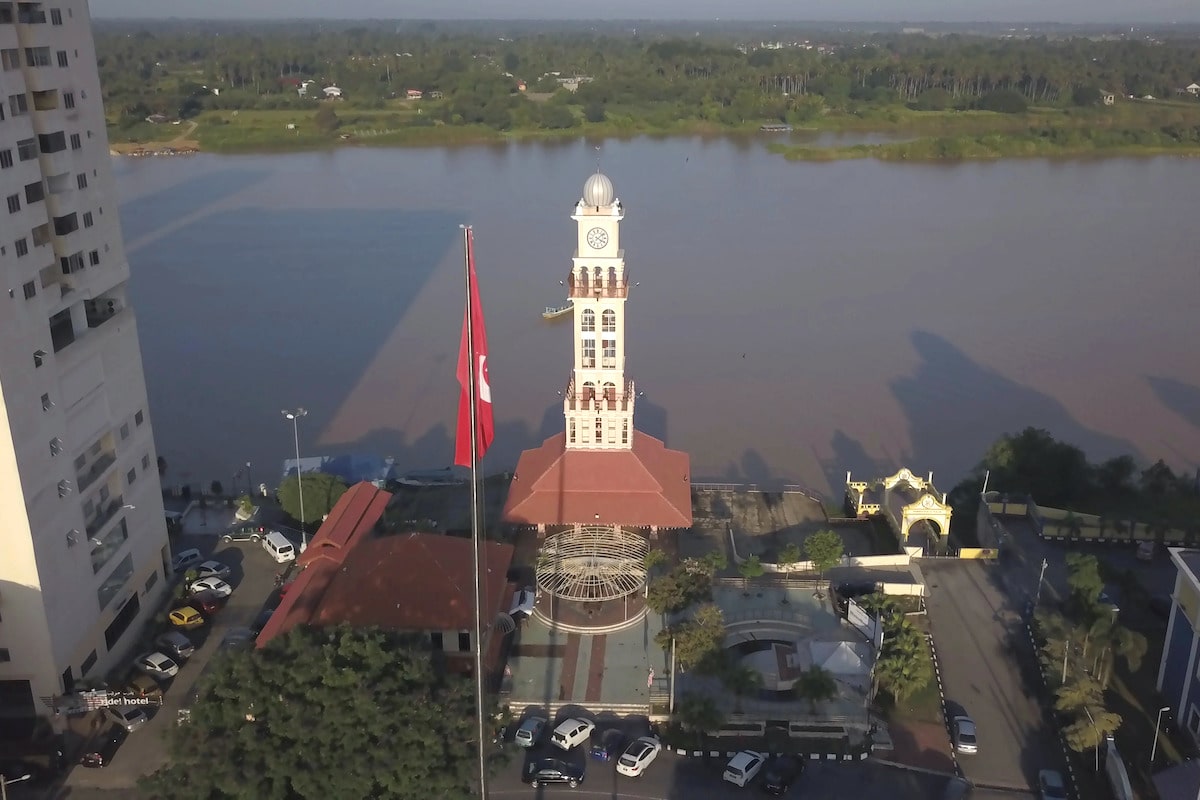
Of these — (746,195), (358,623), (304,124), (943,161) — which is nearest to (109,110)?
(304,124)

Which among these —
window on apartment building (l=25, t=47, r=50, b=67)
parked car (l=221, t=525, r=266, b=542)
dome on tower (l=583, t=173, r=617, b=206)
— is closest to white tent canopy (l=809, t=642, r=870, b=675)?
dome on tower (l=583, t=173, r=617, b=206)

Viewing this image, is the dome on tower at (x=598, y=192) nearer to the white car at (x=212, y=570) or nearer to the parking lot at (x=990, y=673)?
the parking lot at (x=990, y=673)

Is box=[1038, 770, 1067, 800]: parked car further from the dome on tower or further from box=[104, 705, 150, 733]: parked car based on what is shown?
box=[104, 705, 150, 733]: parked car

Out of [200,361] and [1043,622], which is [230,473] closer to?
[200,361]

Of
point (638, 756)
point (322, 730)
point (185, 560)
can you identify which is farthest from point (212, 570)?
point (638, 756)

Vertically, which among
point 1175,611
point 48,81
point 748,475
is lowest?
point 748,475

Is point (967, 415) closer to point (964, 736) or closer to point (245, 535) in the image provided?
point (964, 736)

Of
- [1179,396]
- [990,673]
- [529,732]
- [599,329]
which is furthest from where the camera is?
[1179,396]
